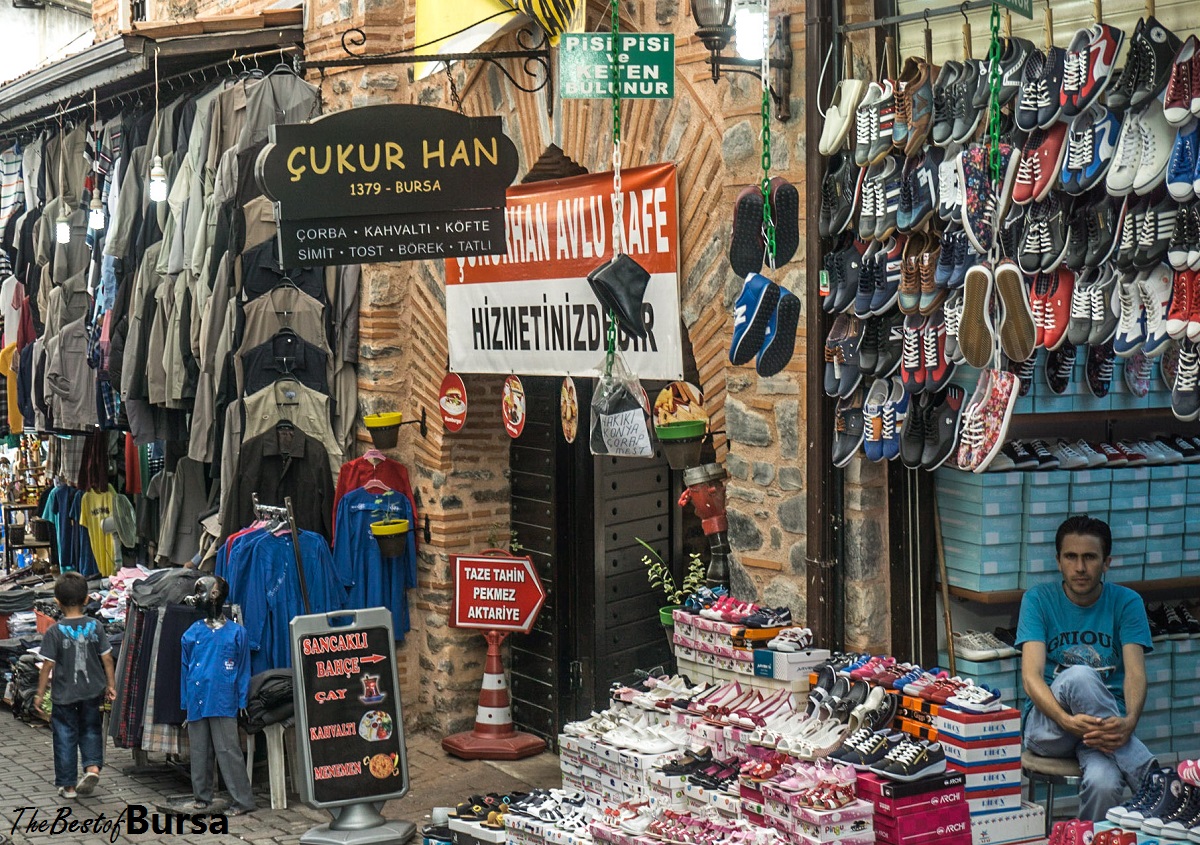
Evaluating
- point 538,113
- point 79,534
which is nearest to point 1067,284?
point 538,113

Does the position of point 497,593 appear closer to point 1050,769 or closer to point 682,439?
point 682,439

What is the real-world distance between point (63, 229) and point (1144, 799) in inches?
388

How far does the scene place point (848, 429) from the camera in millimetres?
6430

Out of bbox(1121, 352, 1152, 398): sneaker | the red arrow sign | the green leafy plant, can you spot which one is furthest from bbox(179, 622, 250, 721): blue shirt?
bbox(1121, 352, 1152, 398): sneaker

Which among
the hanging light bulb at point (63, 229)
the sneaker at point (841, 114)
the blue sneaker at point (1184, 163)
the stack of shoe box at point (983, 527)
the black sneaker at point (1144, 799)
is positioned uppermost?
the hanging light bulb at point (63, 229)

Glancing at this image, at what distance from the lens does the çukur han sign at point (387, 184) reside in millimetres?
7109

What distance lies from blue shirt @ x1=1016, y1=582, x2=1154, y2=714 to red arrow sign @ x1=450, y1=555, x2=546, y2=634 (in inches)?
150

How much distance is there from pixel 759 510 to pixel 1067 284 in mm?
1992

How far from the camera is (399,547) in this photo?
9523 mm

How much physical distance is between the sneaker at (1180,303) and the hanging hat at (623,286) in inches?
93.7

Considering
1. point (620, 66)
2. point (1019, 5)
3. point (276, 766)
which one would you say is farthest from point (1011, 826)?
point (276, 766)

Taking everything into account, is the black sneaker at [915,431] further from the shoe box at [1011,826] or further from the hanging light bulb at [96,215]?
the hanging light bulb at [96,215]

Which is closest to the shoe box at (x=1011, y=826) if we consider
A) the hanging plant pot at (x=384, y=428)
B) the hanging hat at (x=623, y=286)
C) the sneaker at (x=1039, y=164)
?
the sneaker at (x=1039, y=164)

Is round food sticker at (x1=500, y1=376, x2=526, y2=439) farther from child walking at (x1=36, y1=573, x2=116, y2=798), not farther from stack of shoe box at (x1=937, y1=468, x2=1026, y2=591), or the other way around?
stack of shoe box at (x1=937, y1=468, x2=1026, y2=591)
